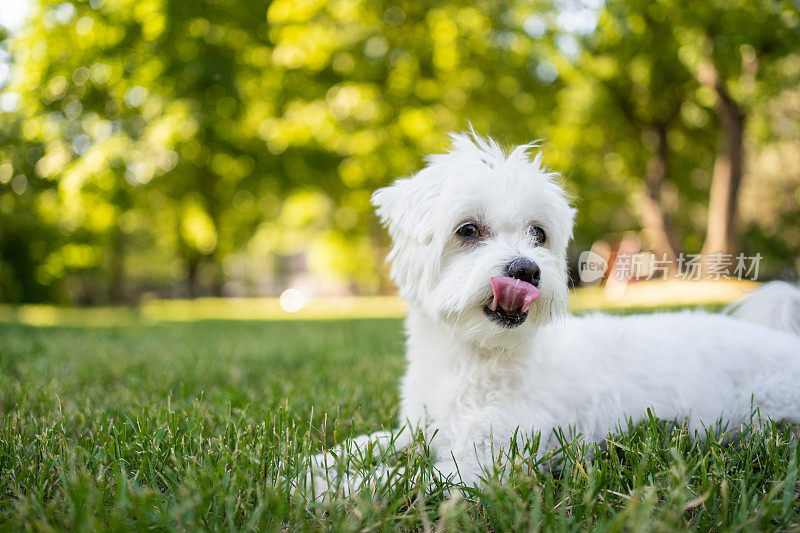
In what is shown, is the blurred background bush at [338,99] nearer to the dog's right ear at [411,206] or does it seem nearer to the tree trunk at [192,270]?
the dog's right ear at [411,206]

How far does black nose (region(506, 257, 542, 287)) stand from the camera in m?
2.22

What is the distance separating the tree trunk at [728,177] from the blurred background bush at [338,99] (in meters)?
0.04

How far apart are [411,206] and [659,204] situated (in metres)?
17.8

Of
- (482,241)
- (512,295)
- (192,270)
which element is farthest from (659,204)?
(192,270)

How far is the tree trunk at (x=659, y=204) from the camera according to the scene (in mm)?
17656

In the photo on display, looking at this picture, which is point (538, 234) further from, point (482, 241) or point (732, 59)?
point (732, 59)

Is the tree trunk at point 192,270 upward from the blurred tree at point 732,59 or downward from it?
downward

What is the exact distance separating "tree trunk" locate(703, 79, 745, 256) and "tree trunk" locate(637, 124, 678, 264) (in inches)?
127

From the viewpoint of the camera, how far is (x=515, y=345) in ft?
7.73

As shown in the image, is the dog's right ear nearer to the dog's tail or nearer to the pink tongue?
the pink tongue

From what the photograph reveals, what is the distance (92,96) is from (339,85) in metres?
6.09

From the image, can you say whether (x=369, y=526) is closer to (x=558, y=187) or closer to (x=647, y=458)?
(x=647, y=458)

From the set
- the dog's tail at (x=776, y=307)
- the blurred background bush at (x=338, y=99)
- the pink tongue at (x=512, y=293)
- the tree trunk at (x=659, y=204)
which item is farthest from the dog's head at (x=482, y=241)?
the tree trunk at (x=659, y=204)

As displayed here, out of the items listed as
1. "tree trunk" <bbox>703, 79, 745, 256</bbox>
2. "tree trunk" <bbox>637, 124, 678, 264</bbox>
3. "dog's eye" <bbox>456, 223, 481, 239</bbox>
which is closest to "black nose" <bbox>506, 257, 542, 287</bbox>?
"dog's eye" <bbox>456, 223, 481, 239</bbox>
